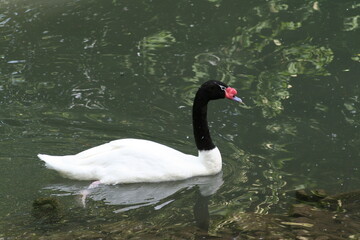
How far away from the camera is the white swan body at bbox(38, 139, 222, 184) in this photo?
7.80m

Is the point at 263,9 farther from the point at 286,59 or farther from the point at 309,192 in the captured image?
the point at 309,192

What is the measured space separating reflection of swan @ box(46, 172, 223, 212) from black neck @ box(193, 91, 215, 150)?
0.39 metres

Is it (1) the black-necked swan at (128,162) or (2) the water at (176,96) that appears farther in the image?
(1) the black-necked swan at (128,162)

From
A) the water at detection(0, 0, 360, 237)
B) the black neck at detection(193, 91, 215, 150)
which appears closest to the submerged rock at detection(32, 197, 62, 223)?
the water at detection(0, 0, 360, 237)

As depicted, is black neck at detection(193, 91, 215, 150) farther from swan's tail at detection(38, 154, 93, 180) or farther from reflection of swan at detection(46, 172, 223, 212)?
swan's tail at detection(38, 154, 93, 180)

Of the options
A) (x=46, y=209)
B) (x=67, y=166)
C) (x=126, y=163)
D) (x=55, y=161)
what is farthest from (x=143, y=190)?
(x=46, y=209)

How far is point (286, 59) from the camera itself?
10883mm

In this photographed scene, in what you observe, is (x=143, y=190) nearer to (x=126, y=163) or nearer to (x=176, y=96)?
(x=126, y=163)

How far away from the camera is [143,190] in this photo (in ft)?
25.2

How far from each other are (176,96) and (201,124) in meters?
1.70

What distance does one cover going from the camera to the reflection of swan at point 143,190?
7.27 metres

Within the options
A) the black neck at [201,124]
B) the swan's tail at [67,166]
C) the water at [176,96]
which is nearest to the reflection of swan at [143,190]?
the water at [176,96]

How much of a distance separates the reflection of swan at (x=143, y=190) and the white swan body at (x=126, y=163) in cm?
9

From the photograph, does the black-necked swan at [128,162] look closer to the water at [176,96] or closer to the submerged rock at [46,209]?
the water at [176,96]
